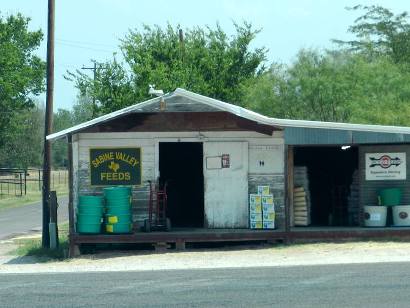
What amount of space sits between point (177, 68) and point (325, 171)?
16018 millimetres

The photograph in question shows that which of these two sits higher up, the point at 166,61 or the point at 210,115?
the point at 166,61

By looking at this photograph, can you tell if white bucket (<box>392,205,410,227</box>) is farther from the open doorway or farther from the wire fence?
the wire fence

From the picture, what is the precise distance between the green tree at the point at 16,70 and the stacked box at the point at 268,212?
118 feet

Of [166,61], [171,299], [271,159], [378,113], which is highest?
[166,61]

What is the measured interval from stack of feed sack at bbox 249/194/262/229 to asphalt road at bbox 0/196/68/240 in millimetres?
10137

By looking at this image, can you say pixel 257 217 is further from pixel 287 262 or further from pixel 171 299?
pixel 171 299

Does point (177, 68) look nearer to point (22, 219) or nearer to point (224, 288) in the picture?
point (22, 219)

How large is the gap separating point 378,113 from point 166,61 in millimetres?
11294

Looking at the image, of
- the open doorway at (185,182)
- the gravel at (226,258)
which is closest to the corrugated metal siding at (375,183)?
the gravel at (226,258)

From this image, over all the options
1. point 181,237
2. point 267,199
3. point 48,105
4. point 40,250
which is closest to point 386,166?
point 267,199

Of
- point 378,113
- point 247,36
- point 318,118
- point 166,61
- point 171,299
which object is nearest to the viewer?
point 171,299

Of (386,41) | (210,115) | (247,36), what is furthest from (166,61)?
(210,115)

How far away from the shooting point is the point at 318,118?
119 ft

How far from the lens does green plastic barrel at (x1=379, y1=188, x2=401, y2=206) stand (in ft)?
67.7
